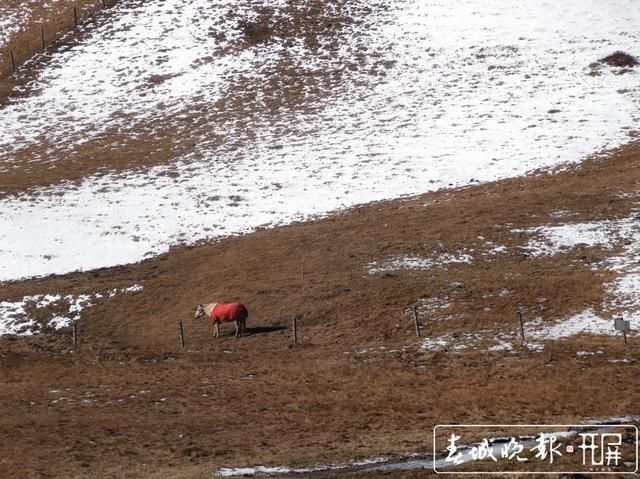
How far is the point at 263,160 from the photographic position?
50312mm

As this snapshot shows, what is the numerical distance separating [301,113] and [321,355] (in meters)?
32.2

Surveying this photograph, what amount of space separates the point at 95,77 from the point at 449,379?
49.0 metres

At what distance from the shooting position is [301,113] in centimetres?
5669

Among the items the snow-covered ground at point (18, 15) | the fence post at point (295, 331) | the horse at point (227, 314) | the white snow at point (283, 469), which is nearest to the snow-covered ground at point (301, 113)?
the snow-covered ground at point (18, 15)

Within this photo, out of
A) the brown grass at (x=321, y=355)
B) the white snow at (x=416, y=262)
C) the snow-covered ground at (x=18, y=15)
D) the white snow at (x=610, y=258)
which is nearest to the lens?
the brown grass at (x=321, y=355)

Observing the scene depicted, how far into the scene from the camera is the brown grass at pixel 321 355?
775 inches

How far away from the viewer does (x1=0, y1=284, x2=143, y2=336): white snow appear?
32.6 metres

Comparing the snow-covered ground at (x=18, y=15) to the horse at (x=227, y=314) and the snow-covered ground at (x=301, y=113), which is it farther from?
the horse at (x=227, y=314)

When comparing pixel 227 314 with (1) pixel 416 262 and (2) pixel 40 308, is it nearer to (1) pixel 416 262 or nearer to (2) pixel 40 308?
(1) pixel 416 262

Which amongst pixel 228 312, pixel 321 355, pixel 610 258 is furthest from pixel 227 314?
pixel 610 258

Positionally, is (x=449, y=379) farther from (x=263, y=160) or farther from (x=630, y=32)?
(x=630, y=32)

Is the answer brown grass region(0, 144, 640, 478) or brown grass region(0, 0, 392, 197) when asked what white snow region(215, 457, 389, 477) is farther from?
brown grass region(0, 0, 392, 197)

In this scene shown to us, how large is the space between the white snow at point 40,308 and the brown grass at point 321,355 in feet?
1.97

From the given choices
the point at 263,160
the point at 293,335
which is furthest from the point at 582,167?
the point at 293,335
